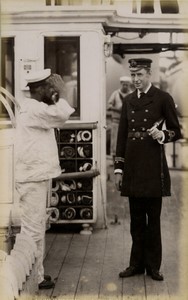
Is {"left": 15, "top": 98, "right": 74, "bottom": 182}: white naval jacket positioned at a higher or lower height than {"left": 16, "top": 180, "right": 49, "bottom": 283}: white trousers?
higher

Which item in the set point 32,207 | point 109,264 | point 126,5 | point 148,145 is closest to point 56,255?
point 109,264

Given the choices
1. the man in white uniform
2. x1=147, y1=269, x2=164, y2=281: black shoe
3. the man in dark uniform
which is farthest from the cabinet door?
the man in white uniform

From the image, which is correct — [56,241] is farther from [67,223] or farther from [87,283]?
[87,283]

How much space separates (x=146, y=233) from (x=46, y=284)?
1.09 metres

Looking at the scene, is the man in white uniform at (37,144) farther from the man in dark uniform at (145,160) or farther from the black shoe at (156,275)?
the black shoe at (156,275)

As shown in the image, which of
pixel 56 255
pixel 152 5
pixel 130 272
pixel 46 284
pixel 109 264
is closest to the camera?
pixel 46 284

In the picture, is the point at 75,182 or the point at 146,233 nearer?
the point at 146,233

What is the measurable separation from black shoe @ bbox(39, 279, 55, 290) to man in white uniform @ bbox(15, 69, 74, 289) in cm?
20

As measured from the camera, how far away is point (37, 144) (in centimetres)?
572

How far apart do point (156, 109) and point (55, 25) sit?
7.91 feet

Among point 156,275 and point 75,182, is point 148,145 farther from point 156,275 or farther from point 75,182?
point 75,182

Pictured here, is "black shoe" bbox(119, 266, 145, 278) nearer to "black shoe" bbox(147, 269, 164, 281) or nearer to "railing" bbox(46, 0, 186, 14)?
"black shoe" bbox(147, 269, 164, 281)

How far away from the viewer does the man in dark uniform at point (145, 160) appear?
6191 millimetres

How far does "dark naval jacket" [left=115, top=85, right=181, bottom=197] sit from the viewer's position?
620 cm
